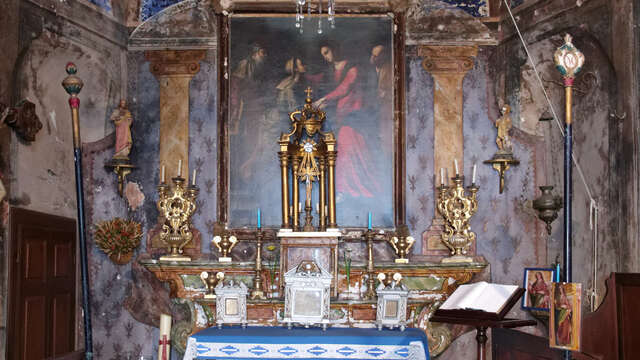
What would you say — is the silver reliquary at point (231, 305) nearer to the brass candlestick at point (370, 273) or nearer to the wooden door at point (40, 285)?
the brass candlestick at point (370, 273)

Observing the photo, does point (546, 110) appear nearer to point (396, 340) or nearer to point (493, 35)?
point (493, 35)

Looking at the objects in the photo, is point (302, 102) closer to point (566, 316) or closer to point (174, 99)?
point (174, 99)

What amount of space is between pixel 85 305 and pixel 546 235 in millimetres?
5157

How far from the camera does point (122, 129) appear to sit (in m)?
8.90

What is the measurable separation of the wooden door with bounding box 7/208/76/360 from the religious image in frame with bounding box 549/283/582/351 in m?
5.05

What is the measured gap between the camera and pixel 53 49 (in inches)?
327

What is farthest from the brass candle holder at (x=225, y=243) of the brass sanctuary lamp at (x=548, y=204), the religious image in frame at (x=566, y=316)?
the religious image in frame at (x=566, y=316)

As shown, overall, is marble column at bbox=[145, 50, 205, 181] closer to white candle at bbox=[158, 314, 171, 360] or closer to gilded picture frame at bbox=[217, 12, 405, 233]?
gilded picture frame at bbox=[217, 12, 405, 233]

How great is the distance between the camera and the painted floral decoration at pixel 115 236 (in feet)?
28.9

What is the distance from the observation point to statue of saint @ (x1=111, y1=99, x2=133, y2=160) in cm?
884

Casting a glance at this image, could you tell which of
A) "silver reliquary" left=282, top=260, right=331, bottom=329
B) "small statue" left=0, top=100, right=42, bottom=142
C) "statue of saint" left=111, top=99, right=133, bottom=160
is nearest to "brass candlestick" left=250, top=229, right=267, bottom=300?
"silver reliquary" left=282, top=260, right=331, bottom=329

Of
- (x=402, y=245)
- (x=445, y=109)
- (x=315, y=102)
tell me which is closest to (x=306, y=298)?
(x=402, y=245)

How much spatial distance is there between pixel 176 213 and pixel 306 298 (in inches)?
73.5

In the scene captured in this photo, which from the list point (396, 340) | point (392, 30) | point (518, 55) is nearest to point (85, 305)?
point (396, 340)
